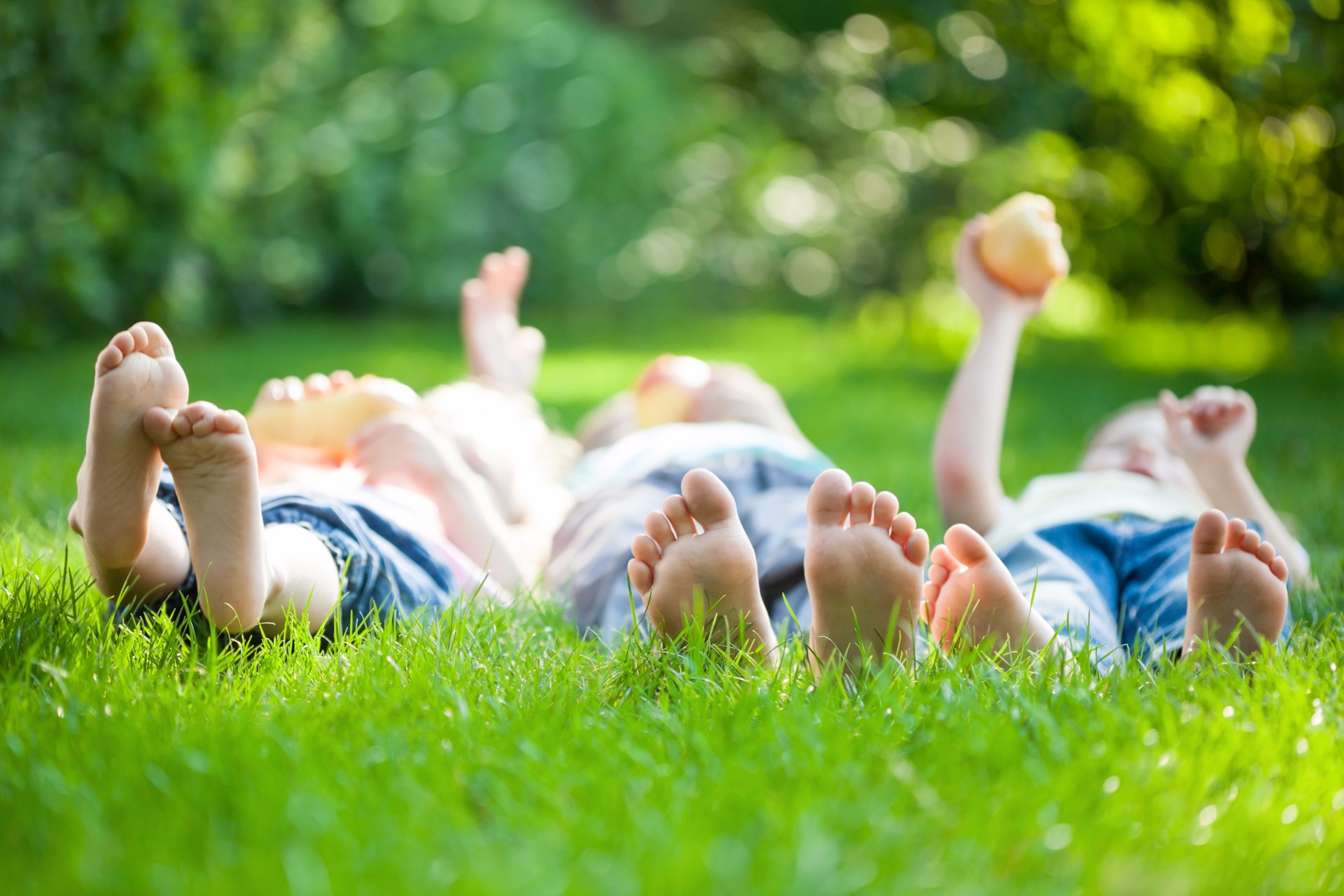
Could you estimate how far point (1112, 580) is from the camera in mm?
1845

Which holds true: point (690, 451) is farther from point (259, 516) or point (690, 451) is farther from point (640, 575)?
point (259, 516)

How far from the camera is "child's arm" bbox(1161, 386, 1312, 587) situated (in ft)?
6.36

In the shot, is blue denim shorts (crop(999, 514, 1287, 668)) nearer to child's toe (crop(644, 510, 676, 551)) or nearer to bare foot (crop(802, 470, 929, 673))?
bare foot (crop(802, 470, 929, 673))

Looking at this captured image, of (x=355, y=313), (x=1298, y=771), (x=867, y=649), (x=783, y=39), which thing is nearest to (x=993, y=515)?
(x=867, y=649)

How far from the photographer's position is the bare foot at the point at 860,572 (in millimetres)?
1388

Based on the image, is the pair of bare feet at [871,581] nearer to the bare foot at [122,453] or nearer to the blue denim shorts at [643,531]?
the blue denim shorts at [643,531]

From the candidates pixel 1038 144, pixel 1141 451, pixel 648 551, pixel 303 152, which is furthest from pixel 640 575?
pixel 1038 144

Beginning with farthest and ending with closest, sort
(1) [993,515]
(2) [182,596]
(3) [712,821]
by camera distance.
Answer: (1) [993,515], (2) [182,596], (3) [712,821]

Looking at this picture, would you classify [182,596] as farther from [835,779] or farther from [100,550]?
[835,779]

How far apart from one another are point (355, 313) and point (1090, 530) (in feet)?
20.5

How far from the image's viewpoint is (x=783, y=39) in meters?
10.4

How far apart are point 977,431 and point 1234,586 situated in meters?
0.72

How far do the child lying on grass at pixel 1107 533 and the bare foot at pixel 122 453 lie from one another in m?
1.01

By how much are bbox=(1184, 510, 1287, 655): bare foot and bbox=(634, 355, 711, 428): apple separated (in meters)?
1.38
